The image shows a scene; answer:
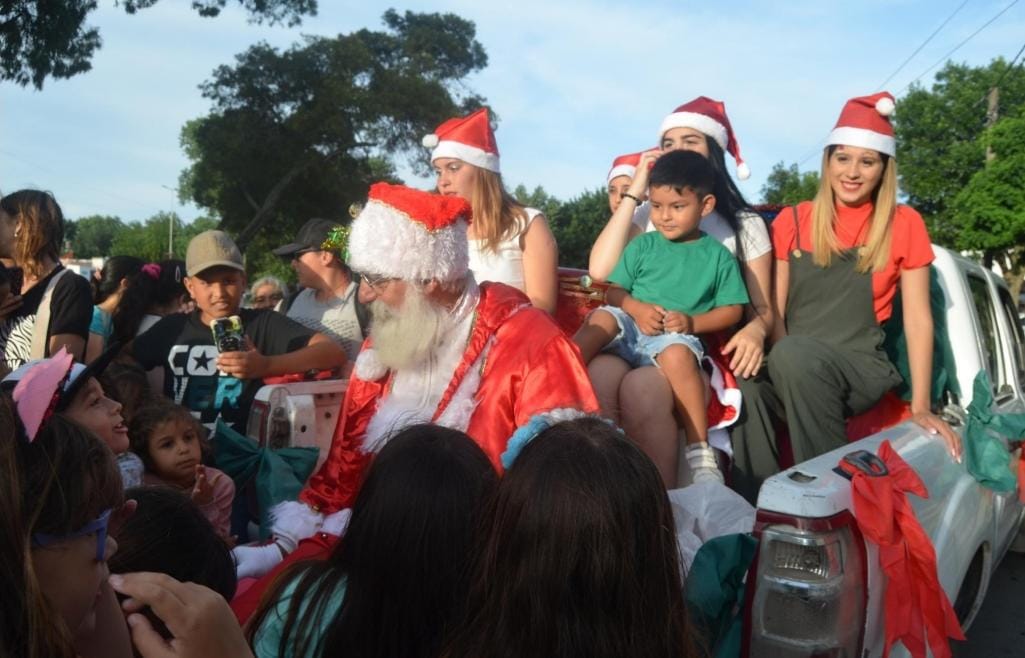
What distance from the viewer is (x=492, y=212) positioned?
12.6ft

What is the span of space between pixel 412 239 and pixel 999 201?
3503 cm

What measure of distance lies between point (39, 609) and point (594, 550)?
0.83 meters

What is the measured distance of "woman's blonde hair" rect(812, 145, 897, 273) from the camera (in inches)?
143

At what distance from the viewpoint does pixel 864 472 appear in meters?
2.42

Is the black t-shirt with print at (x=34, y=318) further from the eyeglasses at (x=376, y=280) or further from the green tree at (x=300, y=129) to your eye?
the green tree at (x=300, y=129)

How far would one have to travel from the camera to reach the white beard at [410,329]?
9.83 ft

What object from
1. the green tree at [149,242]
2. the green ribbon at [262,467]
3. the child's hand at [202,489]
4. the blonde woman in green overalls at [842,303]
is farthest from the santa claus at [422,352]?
the green tree at [149,242]

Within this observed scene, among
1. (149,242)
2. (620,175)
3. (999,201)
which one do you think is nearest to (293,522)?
(620,175)

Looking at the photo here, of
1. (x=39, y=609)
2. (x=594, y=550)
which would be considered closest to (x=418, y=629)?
(x=594, y=550)

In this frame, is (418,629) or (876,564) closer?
(418,629)

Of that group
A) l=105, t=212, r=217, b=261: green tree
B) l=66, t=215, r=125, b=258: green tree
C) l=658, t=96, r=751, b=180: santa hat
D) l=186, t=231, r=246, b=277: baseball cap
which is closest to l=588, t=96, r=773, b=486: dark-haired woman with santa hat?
l=658, t=96, r=751, b=180: santa hat

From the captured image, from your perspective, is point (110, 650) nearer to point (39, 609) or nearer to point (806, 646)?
point (39, 609)

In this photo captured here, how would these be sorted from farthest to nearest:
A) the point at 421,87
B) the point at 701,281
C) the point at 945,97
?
the point at 945,97 → the point at 421,87 → the point at 701,281

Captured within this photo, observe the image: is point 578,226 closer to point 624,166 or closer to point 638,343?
point 624,166
